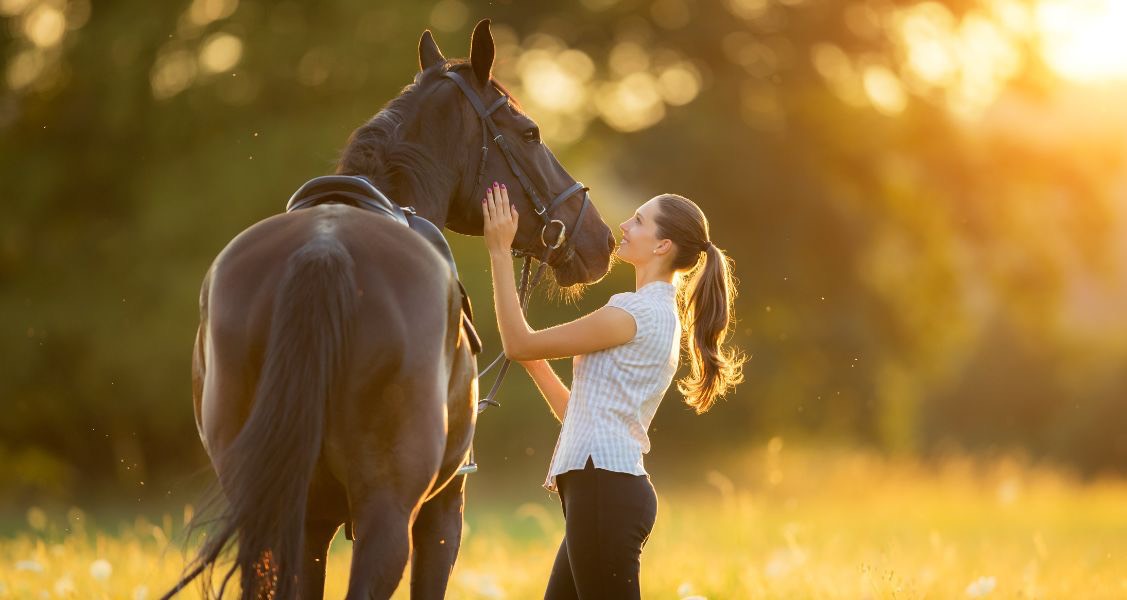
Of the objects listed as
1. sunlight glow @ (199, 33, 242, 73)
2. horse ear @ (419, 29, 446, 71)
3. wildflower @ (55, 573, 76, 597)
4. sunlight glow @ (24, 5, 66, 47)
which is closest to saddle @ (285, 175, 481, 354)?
horse ear @ (419, 29, 446, 71)

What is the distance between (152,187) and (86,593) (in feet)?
34.6

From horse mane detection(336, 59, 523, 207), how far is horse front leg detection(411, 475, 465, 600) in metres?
0.98

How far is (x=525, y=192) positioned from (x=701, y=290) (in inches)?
29.3

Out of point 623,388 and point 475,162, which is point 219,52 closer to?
point 475,162

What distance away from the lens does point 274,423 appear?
2.79 metres

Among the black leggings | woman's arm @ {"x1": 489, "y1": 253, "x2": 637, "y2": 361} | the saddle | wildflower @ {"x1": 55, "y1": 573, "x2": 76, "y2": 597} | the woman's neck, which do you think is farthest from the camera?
wildflower @ {"x1": 55, "y1": 573, "x2": 76, "y2": 597}

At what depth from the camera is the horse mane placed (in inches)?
151

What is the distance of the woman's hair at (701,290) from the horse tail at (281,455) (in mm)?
1561

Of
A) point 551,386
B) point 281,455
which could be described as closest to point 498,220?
point 551,386

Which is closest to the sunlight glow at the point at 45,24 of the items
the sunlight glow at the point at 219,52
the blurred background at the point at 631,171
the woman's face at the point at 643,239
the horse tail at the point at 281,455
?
the blurred background at the point at 631,171

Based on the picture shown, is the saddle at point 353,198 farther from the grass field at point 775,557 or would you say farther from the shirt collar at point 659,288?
the grass field at point 775,557

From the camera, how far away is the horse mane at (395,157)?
3826mm

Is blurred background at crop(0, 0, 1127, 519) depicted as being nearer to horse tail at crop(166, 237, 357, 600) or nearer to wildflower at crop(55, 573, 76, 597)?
wildflower at crop(55, 573, 76, 597)

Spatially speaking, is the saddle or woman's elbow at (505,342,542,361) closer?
the saddle
